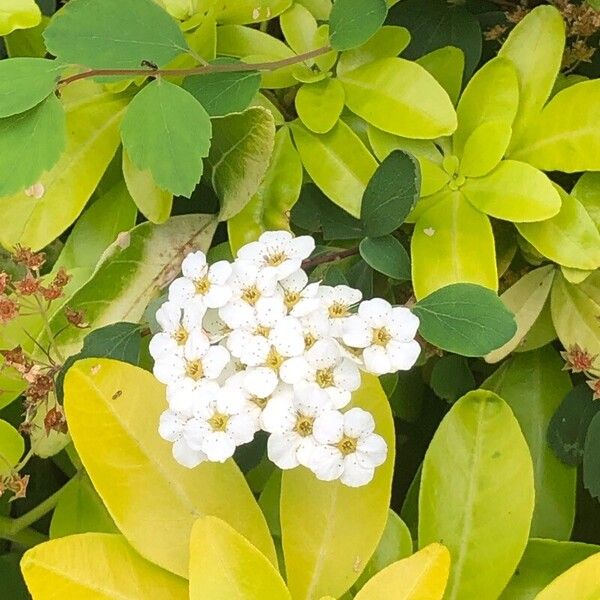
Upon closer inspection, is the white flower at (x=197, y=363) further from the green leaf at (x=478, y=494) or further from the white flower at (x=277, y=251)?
the green leaf at (x=478, y=494)

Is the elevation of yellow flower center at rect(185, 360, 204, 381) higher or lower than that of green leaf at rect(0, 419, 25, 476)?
higher

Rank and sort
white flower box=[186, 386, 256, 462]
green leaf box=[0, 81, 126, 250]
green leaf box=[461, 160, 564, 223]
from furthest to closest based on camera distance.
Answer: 1. green leaf box=[0, 81, 126, 250]
2. green leaf box=[461, 160, 564, 223]
3. white flower box=[186, 386, 256, 462]

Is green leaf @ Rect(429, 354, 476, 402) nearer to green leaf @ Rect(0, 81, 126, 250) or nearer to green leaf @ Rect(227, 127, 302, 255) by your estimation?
green leaf @ Rect(227, 127, 302, 255)

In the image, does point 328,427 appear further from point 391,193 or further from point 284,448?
point 391,193

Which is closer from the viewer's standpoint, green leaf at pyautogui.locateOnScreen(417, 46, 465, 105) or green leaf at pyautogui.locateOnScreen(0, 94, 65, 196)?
green leaf at pyautogui.locateOnScreen(0, 94, 65, 196)

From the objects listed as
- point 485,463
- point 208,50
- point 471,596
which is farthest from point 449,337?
point 208,50

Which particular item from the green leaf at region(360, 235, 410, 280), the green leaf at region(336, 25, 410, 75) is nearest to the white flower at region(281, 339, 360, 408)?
the green leaf at region(360, 235, 410, 280)

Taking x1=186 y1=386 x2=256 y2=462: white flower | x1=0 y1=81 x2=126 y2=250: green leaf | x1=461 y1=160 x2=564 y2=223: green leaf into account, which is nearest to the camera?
x1=186 y1=386 x2=256 y2=462: white flower
